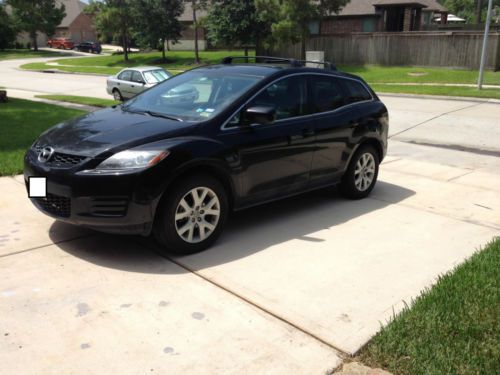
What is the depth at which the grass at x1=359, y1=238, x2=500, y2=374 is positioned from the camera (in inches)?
116

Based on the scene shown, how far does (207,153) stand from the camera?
14.9ft

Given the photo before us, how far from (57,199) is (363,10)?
4324 cm

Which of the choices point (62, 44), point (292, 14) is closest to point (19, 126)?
point (292, 14)

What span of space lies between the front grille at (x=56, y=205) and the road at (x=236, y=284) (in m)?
0.37

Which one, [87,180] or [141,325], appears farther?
[87,180]

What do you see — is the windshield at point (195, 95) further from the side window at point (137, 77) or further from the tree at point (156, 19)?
the tree at point (156, 19)

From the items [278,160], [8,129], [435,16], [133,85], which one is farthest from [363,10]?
[278,160]

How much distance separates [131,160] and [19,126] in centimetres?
718

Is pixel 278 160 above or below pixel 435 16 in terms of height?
below

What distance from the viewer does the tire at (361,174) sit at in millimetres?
6336

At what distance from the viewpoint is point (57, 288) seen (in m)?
3.88

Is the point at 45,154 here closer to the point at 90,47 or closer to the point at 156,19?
the point at 156,19

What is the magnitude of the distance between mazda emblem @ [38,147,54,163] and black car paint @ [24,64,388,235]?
5cm

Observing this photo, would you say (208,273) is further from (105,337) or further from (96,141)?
(96,141)
